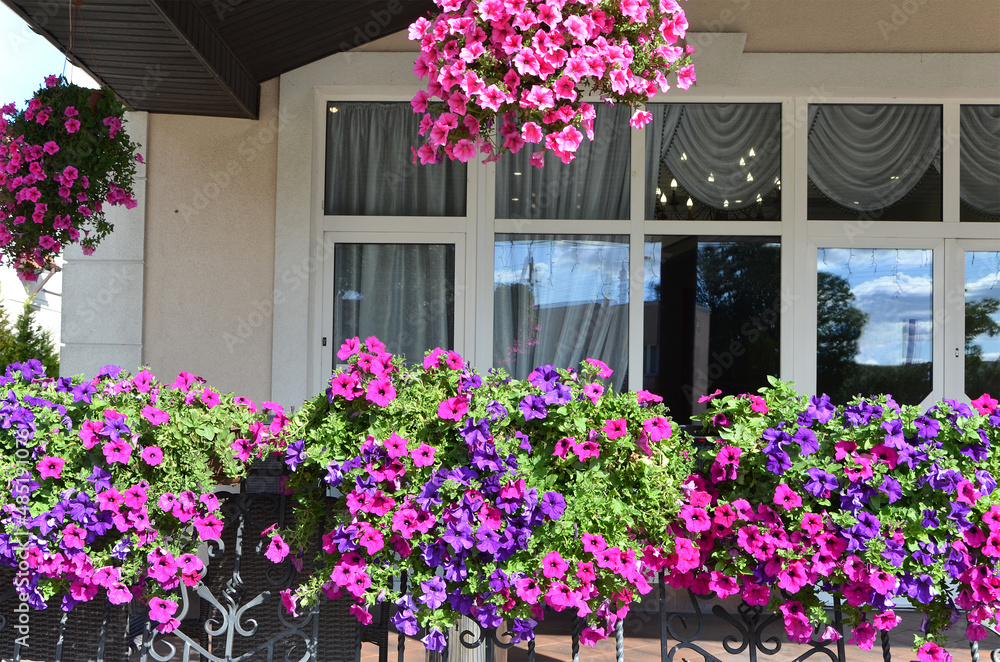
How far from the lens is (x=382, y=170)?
4797 millimetres

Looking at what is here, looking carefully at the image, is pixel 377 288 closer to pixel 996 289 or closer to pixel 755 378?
pixel 755 378

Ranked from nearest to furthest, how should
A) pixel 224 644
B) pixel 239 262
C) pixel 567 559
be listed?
pixel 567 559, pixel 224 644, pixel 239 262

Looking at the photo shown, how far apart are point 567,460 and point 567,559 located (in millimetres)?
245

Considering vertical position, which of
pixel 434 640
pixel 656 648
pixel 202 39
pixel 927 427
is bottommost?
pixel 656 648

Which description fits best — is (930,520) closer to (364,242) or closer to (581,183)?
(581,183)

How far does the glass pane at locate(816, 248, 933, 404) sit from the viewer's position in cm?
468

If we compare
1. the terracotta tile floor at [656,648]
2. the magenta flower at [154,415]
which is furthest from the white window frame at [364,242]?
the magenta flower at [154,415]

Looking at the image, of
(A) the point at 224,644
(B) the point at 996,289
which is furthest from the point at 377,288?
(B) the point at 996,289

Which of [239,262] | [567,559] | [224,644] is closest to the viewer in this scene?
[567,559]

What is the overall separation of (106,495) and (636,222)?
3.35 metres

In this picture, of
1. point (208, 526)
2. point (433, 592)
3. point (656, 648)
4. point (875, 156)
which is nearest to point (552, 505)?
point (433, 592)

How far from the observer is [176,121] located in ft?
14.9

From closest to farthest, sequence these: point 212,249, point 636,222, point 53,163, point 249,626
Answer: point 249,626 < point 53,163 < point 212,249 < point 636,222

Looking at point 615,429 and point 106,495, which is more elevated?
point 615,429
